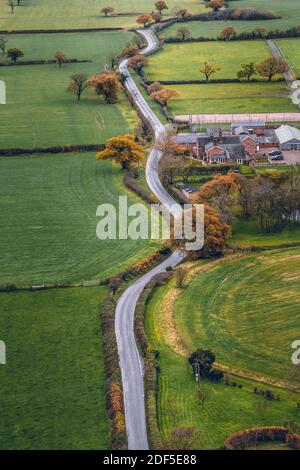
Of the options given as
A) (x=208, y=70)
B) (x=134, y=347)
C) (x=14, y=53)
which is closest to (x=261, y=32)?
(x=208, y=70)

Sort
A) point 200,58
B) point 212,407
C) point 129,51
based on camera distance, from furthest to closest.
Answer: point 129,51 < point 200,58 < point 212,407

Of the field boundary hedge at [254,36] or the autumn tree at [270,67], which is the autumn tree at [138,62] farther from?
the autumn tree at [270,67]

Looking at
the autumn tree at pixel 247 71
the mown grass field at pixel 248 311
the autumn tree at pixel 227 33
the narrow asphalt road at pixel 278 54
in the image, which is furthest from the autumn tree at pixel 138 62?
the mown grass field at pixel 248 311

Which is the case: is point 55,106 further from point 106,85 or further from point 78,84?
point 106,85

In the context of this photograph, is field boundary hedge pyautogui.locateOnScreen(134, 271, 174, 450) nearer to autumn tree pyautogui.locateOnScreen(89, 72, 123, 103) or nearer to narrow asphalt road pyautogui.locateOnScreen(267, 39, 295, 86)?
autumn tree pyautogui.locateOnScreen(89, 72, 123, 103)

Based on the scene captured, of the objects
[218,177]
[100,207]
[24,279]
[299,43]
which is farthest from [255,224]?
[299,43]
